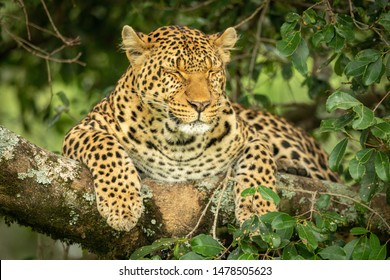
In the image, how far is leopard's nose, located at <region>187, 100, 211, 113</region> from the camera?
712 cm

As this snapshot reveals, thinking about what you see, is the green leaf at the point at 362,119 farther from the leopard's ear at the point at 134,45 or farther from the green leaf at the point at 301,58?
the leopard's ear at the point at 134,45

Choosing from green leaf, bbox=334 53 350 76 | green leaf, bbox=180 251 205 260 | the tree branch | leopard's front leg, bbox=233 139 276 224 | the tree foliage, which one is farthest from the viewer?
green leaf, bbox=334 53 350 76

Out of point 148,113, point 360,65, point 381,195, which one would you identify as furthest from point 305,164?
point 360,65

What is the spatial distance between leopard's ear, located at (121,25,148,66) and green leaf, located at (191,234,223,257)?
2.46m

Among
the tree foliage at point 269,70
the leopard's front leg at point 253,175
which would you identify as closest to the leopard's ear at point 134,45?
the tree foliage at point 269,70

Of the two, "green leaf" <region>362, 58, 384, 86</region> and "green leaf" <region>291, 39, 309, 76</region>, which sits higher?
"green leaf" <region>291, 39, 309, 76</region>

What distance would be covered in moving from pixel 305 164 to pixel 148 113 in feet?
6.99

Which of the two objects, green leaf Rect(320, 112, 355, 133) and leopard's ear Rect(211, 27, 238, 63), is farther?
leopard's ear Rect(211, 27, 238, 63)

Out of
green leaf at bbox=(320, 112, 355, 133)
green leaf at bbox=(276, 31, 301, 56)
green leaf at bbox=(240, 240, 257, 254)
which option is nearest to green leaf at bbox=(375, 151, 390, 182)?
green leaf at bbox=(320, 112, 355, 133)

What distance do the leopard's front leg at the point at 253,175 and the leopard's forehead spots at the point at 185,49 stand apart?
93 centimetres

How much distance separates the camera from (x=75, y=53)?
1145cm

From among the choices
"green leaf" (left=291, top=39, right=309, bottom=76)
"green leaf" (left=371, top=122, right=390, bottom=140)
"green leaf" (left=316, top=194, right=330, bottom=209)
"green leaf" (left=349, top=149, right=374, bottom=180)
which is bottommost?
"green leaf" (left=316, top=194, right=330, bottom=209)

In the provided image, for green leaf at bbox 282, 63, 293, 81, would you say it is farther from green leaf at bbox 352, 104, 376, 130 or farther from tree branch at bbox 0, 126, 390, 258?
green leaf at bbox 352, 104, 376, 130

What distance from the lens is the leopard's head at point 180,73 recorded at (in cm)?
720
